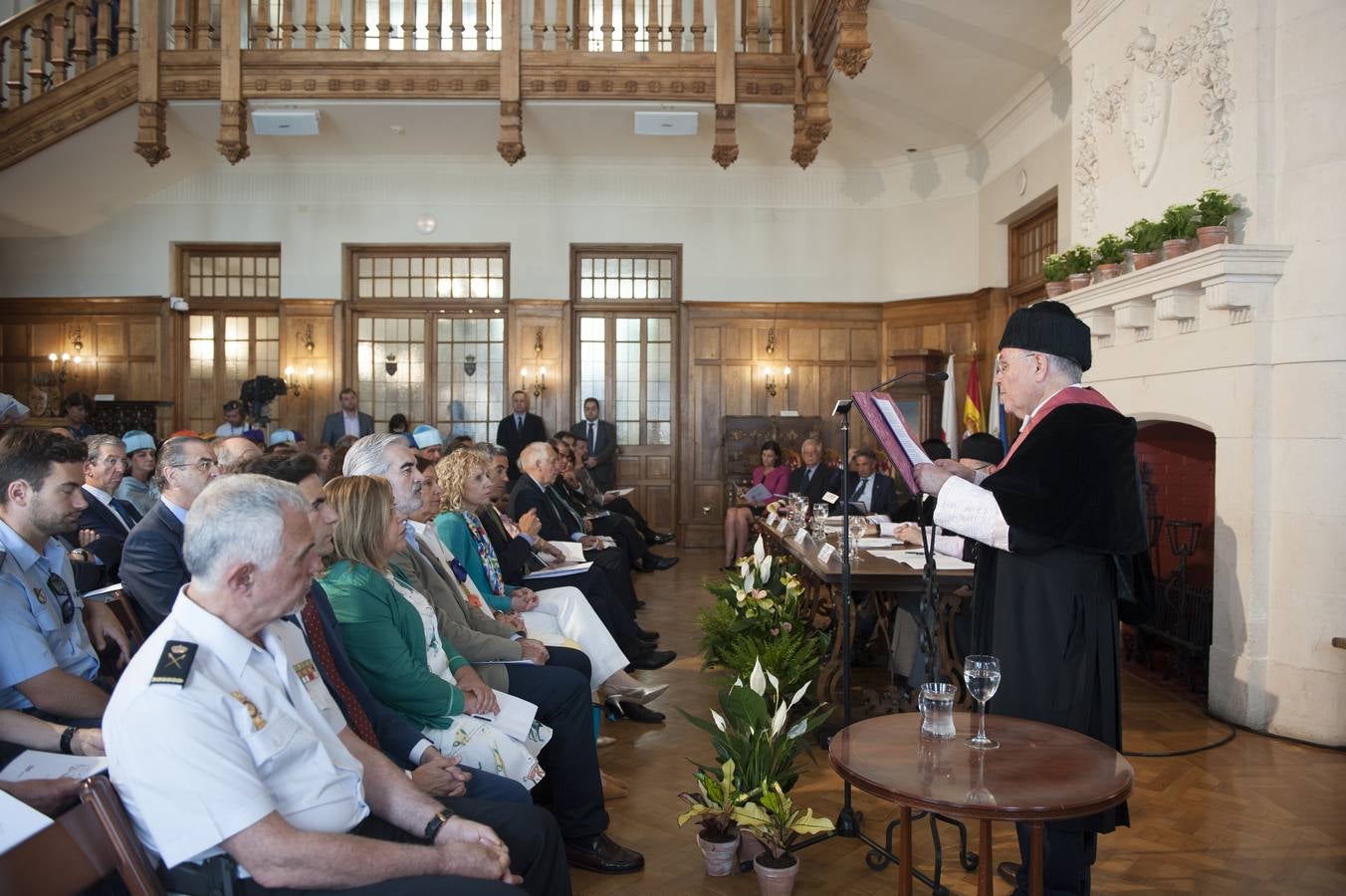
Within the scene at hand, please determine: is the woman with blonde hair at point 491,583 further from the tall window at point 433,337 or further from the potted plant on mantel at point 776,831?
the tall window at point 433,337

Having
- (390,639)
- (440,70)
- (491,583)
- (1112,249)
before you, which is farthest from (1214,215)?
(440,70)

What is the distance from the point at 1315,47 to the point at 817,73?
187 inches

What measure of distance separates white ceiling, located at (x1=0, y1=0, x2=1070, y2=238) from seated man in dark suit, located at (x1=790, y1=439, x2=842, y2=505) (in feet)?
11.6

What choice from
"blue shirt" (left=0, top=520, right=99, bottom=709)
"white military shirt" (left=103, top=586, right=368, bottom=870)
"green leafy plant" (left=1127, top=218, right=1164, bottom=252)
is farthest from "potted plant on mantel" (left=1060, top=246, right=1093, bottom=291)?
"blue shirt" (left=0, top=520, right=99, bottom=709)

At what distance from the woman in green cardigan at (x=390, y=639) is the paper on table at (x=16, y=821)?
43.0 inches

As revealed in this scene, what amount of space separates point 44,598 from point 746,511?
7.57 meters

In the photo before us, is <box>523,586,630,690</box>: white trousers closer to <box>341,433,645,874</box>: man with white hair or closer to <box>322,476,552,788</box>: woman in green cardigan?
<box>341,433,645,874</box>: man with white hair

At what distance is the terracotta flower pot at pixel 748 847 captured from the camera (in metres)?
2.99

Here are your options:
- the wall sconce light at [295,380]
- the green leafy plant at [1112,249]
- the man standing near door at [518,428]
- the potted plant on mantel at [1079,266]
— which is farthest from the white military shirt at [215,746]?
the wall sconce light at [295,380]

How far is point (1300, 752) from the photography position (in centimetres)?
423

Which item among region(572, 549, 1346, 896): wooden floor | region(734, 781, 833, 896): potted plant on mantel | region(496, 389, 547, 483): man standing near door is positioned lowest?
region(572, 549, 1346, 896): wooden floor

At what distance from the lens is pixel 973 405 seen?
1004cm

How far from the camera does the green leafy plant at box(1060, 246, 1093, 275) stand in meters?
5.70

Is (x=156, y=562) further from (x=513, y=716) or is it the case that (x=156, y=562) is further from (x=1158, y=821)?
(x=1158, y=821)
